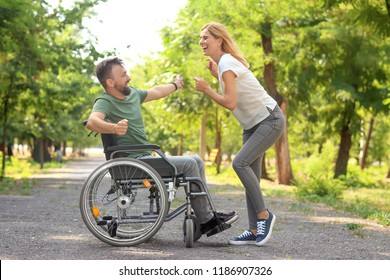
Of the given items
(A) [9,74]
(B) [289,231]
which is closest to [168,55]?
(A) [9,74]

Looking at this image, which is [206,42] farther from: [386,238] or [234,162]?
[386,238]

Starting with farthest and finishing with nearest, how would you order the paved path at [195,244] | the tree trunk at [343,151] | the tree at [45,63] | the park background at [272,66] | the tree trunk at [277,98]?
the tree trunk at [343,151], the tree trunk at [277,98], the park background at [272,66], the tree at [45,63], the paved path at [195,244]

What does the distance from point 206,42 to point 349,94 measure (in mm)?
17645

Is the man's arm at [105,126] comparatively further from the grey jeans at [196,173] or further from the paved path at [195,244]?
the paved path at [195,244]

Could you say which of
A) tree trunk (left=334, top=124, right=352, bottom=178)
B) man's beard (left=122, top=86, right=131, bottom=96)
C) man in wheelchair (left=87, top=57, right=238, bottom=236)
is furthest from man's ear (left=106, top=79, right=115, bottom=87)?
tree trunk (left=334, top=124, right=352, bottom=178)

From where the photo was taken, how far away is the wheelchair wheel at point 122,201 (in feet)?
21.7

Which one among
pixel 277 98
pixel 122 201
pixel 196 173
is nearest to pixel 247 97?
pixel 196 173

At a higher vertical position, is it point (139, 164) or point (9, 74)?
point (9, 74)

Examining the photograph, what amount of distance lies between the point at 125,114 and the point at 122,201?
82cm

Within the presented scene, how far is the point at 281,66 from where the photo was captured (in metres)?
23.7

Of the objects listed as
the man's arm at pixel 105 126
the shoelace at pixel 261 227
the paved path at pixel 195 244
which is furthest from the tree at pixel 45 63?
the shoelace at pixel 261 227

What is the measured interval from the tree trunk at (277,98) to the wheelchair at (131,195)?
15.5 m

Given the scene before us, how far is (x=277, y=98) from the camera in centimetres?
2275

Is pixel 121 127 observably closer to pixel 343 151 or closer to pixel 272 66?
pixel 272 66
